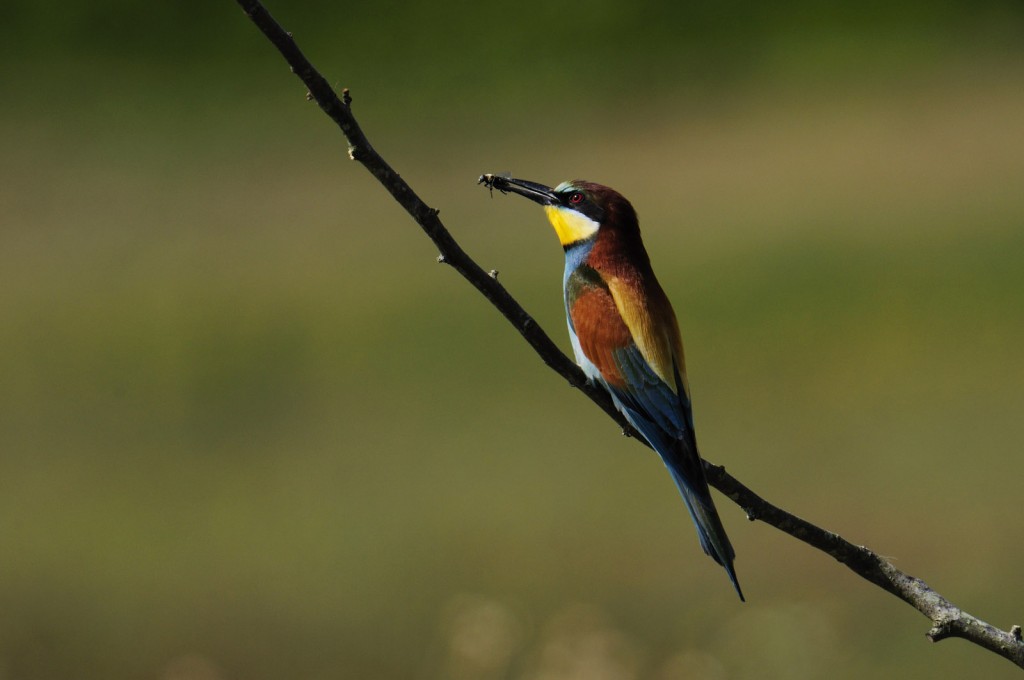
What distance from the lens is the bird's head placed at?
1.00m

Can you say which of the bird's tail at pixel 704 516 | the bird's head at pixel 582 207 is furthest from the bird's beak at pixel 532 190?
the bird's tail at pixel 704 516

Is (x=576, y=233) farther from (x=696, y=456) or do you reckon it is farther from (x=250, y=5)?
(x=250, y=5)

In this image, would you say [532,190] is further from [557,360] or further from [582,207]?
[557,360]

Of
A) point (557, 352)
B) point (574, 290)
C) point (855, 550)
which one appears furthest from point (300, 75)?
point (574, 290)

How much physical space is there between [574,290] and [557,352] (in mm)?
321

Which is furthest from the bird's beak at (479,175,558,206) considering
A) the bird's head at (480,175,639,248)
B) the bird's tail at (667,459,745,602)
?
the bird's tail at (667,459,745,602)

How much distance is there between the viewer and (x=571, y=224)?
40.4 inches

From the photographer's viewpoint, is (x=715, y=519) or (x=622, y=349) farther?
(x=622, y=349)

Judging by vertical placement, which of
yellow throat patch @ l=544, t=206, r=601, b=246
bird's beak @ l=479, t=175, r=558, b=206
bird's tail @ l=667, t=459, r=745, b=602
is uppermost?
bird's beak @ l=479, t=175, r=558, b=206

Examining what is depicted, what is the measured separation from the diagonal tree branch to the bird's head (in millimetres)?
325

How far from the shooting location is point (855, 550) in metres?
0.64

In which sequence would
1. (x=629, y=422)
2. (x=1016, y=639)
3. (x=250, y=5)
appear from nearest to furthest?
(x=250, y=5), (x=1016, y=639), (x=629, y=422)

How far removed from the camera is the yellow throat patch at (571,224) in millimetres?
1014

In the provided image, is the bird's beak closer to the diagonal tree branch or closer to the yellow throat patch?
the yellow throat patch
